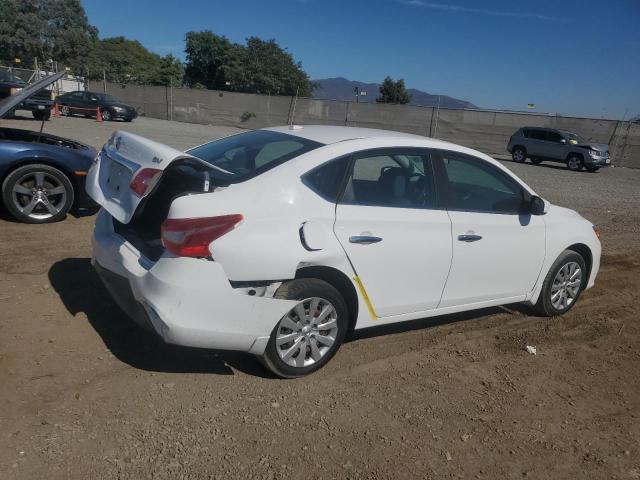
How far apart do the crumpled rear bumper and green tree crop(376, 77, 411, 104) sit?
65.8 meters

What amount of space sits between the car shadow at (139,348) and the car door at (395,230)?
3.32 ft

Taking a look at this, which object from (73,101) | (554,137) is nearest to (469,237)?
(554,137)

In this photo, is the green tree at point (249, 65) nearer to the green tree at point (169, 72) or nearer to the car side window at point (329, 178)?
the green tree at point (169, 72)

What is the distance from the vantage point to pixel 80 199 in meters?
6.80

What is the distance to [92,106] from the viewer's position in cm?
2841

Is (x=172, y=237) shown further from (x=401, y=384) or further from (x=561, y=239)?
(x=561, y=239)

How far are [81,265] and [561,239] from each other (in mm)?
4511

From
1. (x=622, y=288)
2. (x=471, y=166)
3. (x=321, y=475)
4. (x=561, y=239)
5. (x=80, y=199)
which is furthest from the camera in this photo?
(x=80, y=199)

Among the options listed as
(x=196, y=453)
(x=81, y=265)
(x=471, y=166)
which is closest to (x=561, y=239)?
(x=471, y=166)

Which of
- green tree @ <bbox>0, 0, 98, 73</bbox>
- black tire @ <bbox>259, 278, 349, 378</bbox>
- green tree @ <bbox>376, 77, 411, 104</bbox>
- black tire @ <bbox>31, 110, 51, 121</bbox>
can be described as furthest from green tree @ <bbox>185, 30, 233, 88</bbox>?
black tire @ <bbox>259, 278, 349, 378</bbox>

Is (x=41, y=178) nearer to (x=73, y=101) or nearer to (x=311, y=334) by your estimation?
(x=311, y=334)

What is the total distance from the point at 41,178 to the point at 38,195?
22 cm

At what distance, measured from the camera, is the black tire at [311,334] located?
135 inches

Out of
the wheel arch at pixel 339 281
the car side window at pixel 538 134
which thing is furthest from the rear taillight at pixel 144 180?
the car side window at pixel 538 134
